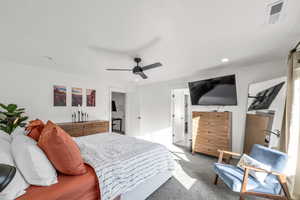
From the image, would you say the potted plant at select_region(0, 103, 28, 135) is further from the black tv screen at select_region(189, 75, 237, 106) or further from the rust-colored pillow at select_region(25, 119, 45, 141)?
the black tv screen at select_region(189, 75, 237, 106)

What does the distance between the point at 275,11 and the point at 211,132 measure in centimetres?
266

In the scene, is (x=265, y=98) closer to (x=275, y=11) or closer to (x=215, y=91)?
(x=215, y=91)

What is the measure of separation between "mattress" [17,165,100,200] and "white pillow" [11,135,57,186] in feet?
0.18

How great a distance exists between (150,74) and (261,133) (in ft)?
10.2

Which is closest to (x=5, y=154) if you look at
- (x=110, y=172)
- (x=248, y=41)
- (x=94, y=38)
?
(x=110, y=172)

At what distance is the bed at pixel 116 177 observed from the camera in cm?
109

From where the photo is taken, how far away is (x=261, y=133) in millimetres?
2588

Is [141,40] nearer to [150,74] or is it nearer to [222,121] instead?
[150,74]

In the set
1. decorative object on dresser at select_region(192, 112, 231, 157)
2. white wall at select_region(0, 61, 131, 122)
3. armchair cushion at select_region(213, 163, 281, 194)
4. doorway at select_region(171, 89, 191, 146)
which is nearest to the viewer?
armchair cushion at select_region(213, 163, 281, 194)

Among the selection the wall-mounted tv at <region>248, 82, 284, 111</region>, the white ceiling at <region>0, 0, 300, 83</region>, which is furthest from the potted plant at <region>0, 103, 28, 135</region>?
the wall-mounted tv at <region>248, 82, 284, 111</region>

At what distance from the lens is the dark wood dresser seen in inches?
127

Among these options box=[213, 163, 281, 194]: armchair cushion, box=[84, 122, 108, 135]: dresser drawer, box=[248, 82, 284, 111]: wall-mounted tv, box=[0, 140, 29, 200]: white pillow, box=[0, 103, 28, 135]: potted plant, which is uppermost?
box=[248, 82, 284, 111]: wall-mounted tv

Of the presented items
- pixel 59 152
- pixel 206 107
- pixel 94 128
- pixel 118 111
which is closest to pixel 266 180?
pixel 206 107

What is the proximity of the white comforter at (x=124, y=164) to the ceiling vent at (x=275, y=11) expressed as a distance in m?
2.33
